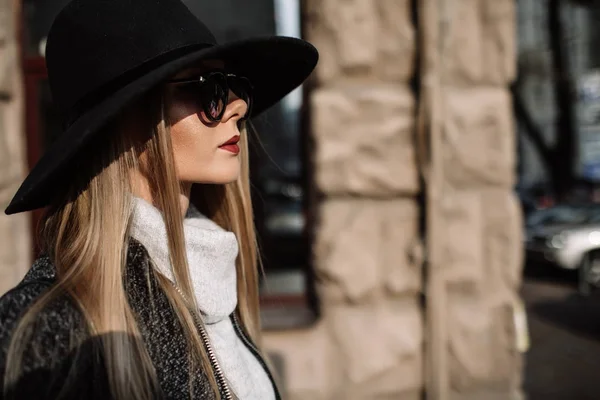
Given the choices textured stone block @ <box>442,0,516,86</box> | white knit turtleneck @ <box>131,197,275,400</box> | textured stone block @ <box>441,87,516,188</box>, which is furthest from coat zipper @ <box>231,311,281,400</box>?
textured stone block @ <box>442,0,516,86</box>

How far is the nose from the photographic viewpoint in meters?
1.45

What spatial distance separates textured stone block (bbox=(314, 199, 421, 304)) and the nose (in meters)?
1.91

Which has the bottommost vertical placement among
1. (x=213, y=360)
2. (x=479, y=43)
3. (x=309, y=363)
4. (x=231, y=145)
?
(x=309, y=363)

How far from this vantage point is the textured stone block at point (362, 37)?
10.9 feet

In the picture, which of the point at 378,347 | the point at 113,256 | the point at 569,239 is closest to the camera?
the point at 113,256

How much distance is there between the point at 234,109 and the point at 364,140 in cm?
197

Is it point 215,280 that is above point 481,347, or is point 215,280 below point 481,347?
above

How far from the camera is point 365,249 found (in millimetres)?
3375

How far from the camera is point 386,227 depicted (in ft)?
11.2

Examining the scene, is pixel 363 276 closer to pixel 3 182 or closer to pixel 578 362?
pixel 3 182

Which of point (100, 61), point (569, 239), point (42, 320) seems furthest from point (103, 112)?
point (569, 239)

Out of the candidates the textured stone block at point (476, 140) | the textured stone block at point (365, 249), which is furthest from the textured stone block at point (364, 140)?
the textured stone block at point (476, 140)

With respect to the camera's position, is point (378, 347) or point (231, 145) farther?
point (378, 347)

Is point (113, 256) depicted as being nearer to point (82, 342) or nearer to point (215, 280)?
point (82, 342)
